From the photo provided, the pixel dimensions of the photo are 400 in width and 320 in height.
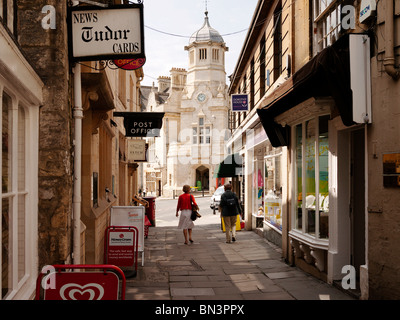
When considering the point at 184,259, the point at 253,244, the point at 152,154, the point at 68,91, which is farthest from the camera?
the point at 152,154

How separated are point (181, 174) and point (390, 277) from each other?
151 feet

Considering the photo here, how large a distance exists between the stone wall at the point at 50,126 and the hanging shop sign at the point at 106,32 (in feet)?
0.94

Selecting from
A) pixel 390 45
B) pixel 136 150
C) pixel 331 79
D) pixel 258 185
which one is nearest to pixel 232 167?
pixel 258 185

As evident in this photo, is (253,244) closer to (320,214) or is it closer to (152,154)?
(320,214)

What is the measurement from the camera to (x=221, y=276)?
8.17 metres

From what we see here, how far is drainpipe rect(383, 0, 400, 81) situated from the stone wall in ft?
12.7

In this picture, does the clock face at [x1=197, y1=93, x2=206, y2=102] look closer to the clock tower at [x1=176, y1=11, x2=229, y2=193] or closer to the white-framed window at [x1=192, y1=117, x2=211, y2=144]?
the clock tower at [x1=176, y1=11, x2=229, y2=193]

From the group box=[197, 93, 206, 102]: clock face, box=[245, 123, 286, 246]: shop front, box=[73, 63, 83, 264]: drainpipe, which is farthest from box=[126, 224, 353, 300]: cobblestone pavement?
box=[197, 93, 206, 102]: clock face

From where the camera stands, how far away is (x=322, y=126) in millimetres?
7934

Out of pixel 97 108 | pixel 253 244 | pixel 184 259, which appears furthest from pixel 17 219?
pixel 253 244

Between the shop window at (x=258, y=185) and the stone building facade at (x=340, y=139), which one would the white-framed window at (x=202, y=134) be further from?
the stone building facade at (x=340, y=139)

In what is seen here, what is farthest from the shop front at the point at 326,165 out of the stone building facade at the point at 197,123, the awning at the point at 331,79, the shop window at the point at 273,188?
the stone building facade at the point at 197,123

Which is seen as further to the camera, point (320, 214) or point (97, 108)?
point (320, 214)

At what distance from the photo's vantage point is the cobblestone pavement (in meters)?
6.75
